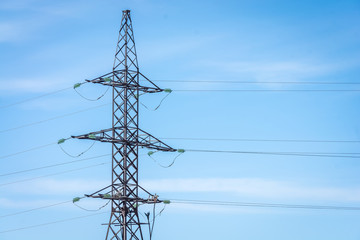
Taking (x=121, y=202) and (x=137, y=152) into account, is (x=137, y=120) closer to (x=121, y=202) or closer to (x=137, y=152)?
(x=137, y=152)

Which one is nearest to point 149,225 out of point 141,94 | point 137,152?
point 137,152

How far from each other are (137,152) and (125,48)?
32.6ft

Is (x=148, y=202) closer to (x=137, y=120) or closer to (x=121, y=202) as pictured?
(x=121, y=202)

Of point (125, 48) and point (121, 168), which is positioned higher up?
point (125, 48)

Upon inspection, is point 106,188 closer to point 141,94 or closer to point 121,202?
point 121,202

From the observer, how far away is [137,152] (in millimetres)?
77062

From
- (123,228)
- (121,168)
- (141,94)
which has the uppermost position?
(141,94)

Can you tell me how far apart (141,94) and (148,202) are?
10.1 metres

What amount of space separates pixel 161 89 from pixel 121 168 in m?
8.55

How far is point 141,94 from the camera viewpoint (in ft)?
257

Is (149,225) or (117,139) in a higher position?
(117,139)

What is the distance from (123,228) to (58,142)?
10.5 metres

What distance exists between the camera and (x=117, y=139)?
2972 inches

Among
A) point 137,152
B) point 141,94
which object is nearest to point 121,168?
point 137,152
